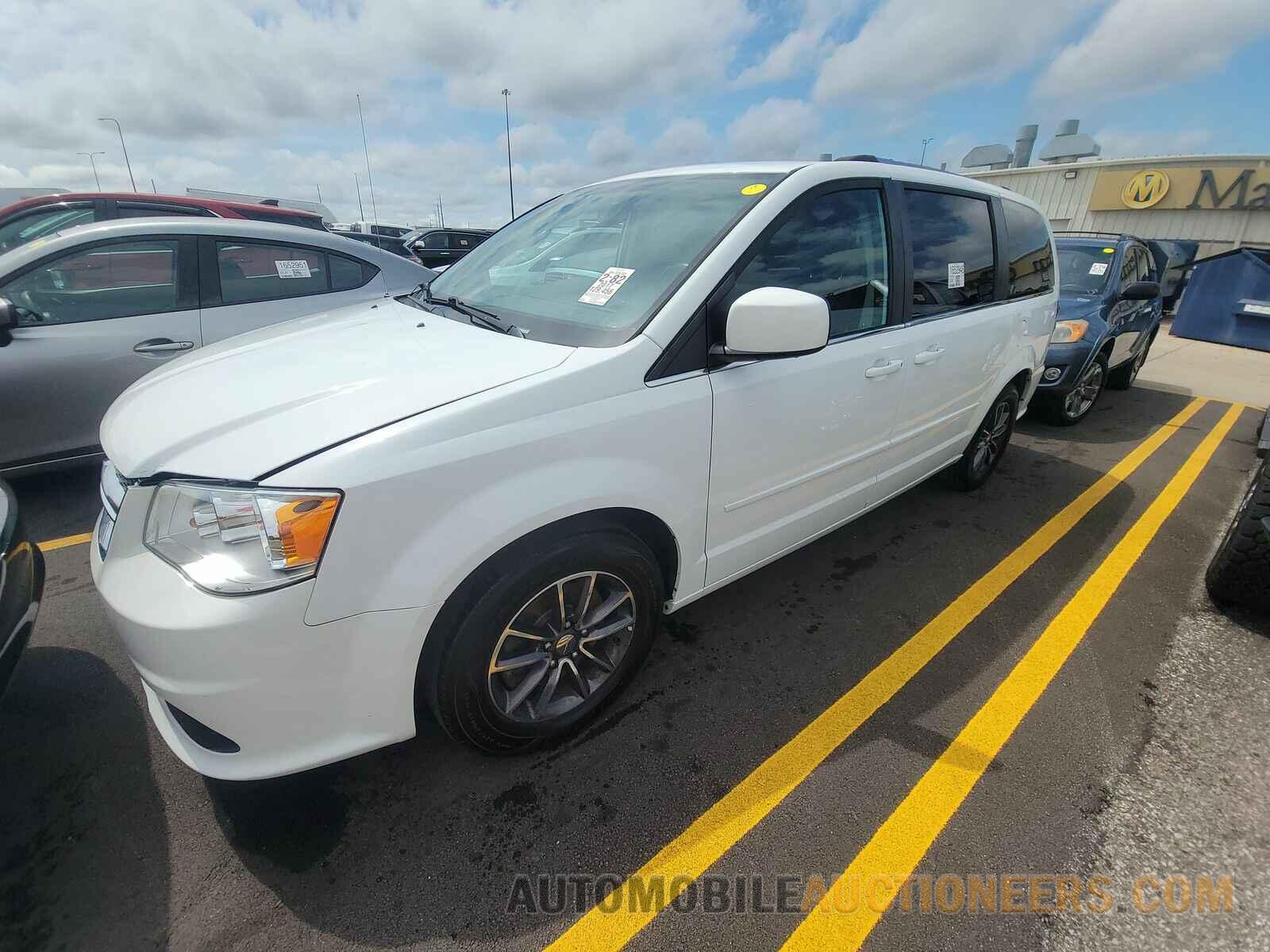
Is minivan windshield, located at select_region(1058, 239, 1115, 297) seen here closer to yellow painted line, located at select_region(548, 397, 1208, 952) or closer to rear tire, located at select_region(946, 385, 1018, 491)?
rear tire, located at select_region(946, 385, 1018, 491)

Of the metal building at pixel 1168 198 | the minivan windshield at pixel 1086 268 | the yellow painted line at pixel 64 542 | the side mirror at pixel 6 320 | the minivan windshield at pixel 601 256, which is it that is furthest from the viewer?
the metal building at pixel 1168 198

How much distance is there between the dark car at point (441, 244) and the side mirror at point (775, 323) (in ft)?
45.2

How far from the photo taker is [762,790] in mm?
1865

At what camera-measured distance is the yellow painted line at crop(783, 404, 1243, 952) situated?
153 cm

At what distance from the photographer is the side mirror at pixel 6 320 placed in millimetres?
2963

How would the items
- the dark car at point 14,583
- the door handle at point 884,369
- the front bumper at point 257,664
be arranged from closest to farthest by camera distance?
the front bumper at point 257,664
the dark car at point 14,583
the door handle at point 884,369

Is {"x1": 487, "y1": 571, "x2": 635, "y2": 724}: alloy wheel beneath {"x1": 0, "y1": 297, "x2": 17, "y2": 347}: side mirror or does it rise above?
beneath

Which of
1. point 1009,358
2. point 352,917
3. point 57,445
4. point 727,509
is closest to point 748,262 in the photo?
point 727,509

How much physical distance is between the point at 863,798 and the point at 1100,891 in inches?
23.9

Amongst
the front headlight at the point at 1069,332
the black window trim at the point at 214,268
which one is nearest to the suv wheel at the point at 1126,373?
the front headlight at the point at 1069,332

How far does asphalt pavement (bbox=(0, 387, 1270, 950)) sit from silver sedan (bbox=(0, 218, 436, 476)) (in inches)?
37.9

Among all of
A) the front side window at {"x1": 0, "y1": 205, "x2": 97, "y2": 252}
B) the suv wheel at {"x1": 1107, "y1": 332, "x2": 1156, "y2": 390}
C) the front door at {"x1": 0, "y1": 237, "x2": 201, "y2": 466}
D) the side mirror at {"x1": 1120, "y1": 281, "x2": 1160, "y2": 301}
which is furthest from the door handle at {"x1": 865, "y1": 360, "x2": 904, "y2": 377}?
the front side window at {"x1": 0, "y1": 205, "x2": 97, "y2": 252}

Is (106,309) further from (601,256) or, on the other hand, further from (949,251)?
(949,251)

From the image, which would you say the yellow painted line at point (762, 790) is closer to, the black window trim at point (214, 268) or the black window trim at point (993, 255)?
the black window trim at point (993, 255)
